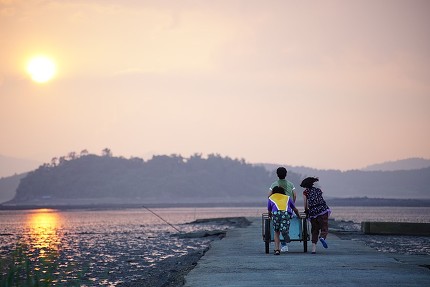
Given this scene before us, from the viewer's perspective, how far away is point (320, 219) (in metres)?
17.3

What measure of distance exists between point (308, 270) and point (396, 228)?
66.3ft

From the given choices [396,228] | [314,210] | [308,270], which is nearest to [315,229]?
[314,210]

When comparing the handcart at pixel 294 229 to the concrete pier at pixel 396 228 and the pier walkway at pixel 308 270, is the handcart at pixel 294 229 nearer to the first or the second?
the pier walkway at pixel 308 270

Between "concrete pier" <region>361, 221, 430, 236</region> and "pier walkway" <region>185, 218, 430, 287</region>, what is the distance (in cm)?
1484

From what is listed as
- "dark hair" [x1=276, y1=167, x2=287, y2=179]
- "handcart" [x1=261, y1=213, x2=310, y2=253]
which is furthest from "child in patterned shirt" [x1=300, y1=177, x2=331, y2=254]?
"dark hair" [x1=276, y1=167, x2=287, y2=179]

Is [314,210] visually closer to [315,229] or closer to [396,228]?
[315,229]

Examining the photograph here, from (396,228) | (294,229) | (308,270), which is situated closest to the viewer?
(308,270)

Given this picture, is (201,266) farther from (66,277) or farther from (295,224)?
(66,277)

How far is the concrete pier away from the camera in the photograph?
107 feet

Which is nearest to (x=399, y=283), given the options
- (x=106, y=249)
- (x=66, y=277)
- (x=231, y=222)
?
(x=66, y=277)

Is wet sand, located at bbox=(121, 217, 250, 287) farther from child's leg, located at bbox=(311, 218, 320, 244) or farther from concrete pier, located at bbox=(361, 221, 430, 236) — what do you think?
concrete pier, located at bbox=(361, 221, 430, 236)

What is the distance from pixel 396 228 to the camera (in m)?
32.5

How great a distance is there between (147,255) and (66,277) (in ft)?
27.9

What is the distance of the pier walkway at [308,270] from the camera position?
11.8m
